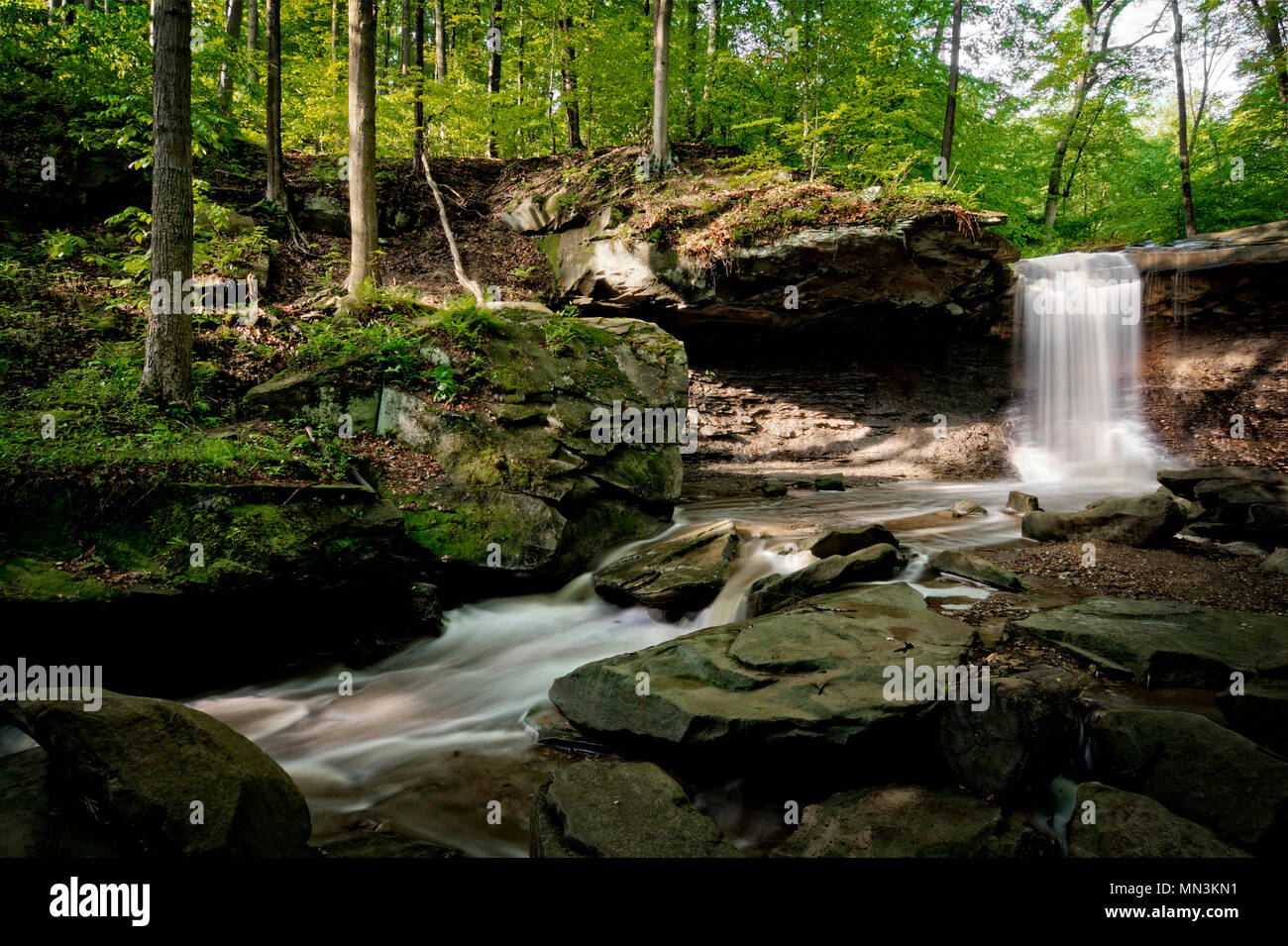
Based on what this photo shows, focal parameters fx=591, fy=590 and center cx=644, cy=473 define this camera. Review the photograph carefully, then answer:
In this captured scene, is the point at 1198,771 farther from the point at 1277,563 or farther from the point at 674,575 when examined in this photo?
the point at 1277,563

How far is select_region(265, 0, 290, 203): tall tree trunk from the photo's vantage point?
10.7 meters

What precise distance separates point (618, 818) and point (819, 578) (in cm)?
353

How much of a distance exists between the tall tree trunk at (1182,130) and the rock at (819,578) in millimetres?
17693

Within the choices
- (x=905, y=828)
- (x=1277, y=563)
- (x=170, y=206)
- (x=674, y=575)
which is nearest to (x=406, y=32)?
(x=170, y=206)

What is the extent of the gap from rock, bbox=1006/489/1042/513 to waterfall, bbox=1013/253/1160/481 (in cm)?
417

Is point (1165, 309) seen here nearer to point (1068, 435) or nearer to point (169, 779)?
point (1068, 435)

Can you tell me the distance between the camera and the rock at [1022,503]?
9008mm

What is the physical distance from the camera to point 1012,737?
10.2 ft

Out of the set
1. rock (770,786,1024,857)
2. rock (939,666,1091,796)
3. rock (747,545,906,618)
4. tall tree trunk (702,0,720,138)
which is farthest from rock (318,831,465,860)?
tall tree trunk (702,0,720,138)

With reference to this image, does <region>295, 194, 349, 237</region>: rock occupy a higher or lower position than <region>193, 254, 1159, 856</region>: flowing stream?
higher

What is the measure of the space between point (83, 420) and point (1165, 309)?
18.6 meters

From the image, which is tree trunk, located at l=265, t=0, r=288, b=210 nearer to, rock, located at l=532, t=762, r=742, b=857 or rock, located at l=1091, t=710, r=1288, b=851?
rock, located at l=532, t=762, r=742, b=857

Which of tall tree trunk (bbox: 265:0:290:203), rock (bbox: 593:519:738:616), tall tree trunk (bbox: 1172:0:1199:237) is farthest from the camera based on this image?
tall tree trunk (bbox: 1172:0:1199:237)
